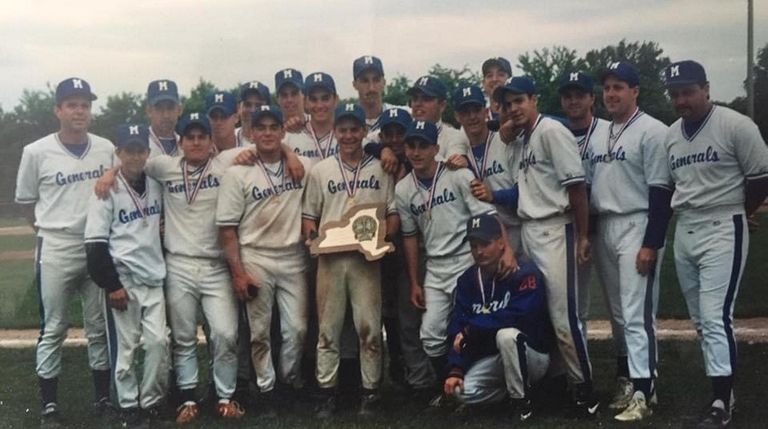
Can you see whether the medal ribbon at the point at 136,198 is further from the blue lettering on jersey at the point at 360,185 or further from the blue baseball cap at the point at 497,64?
the blue baseball cap at the point at 497,64

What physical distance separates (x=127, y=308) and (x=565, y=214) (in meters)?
2.28

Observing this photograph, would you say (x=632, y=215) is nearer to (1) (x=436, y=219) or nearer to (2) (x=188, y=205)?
(1) (x=436, y=219)

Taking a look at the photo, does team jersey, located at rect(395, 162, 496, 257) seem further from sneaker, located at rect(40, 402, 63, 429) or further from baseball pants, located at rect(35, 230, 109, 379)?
sneaker, located at rect(40, 402, 63, 429)

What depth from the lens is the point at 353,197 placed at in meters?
4.52

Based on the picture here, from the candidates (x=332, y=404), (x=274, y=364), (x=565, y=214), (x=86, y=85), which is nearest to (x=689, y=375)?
(x=565, y=214)

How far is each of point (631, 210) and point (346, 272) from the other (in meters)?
1.49

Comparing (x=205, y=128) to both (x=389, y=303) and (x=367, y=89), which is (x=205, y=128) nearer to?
(x=367, y=89)

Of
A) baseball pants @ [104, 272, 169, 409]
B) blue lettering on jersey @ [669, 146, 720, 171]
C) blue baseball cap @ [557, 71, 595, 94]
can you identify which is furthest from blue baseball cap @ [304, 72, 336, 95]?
blue lettering on jersey @ [669, 146, 720, 171]

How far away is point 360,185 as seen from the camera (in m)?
4.53

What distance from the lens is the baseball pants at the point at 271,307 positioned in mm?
4512

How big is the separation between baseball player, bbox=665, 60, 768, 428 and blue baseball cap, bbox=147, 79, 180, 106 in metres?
2.60

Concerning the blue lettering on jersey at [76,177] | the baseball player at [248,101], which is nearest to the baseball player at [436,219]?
the baseball player at [248,101]

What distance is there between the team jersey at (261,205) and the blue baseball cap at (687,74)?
195 cm

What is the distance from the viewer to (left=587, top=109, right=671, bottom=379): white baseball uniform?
4.23 metres
